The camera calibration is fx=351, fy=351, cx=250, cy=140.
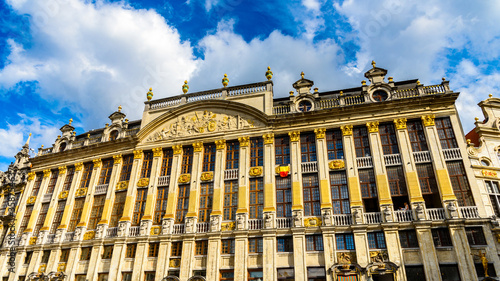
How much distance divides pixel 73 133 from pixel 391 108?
105ft

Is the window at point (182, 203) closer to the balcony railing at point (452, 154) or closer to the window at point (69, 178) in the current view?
the window at point (69, 178)

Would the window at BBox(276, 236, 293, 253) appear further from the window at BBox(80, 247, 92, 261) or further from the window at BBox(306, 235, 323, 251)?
the window at BBox(80, 247, 92, 261)

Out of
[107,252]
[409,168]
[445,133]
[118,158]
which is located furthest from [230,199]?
[445,133]

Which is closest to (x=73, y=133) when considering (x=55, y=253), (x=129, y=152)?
(x=129, y=152)

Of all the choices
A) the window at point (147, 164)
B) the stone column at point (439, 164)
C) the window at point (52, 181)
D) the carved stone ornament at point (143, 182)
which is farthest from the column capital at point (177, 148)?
the stone column at point (439, 164)

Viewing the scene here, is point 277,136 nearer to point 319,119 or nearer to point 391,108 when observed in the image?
point 319,119

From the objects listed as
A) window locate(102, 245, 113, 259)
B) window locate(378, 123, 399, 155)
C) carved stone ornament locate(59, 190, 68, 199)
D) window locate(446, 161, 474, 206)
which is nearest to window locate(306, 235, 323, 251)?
window locate(378, 123, 399, 155)

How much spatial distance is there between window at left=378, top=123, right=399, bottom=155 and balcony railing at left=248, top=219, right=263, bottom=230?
34.7 feet

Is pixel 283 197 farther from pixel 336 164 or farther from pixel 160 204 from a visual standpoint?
pixel 160 204

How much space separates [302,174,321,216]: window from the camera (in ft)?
82.4

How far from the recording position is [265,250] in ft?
79.3

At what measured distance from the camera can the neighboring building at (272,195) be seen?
22.5 metres

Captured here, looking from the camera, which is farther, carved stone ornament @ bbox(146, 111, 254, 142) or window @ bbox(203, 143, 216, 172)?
carved stone ornament @ bbox(146, 111, 254, 142)

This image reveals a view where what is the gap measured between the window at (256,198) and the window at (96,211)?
548 inches
